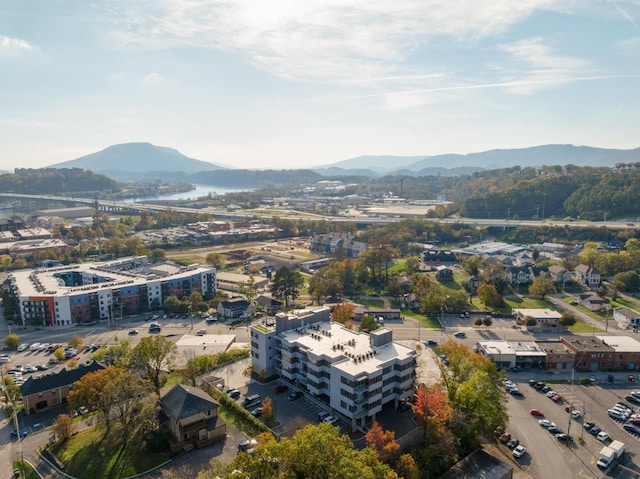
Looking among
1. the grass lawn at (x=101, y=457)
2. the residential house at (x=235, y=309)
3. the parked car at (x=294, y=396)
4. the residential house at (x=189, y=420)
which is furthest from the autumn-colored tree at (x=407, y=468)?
the residential house at (x=235, y=309)

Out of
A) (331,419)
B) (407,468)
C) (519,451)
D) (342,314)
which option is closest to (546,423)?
(519,451)

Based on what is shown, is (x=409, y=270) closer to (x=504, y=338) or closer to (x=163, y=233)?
(x=504, y=338)

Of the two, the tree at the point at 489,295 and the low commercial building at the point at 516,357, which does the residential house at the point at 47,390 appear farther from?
the tree at the point at 489,295

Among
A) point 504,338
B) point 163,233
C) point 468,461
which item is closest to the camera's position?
point 468,461

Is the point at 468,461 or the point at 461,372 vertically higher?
the point at 461,372

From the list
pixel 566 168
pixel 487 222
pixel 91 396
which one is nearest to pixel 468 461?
pixel 91 396

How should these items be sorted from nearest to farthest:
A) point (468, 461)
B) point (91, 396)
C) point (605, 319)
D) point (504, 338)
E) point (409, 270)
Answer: point (468, 461), point (91, 396), point (504, 338), point (605, 319), point (409, 270)

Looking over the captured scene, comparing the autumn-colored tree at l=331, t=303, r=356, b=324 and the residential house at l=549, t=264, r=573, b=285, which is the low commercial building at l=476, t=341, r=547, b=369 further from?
the residential house at l=549, t=264, r=573, b=285

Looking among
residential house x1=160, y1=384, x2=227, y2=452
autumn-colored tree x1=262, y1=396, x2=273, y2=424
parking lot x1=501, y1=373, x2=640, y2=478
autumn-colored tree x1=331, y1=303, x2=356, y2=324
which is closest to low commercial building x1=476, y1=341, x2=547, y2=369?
parking lot x1=501, y1=373, x2=640, y2=478
